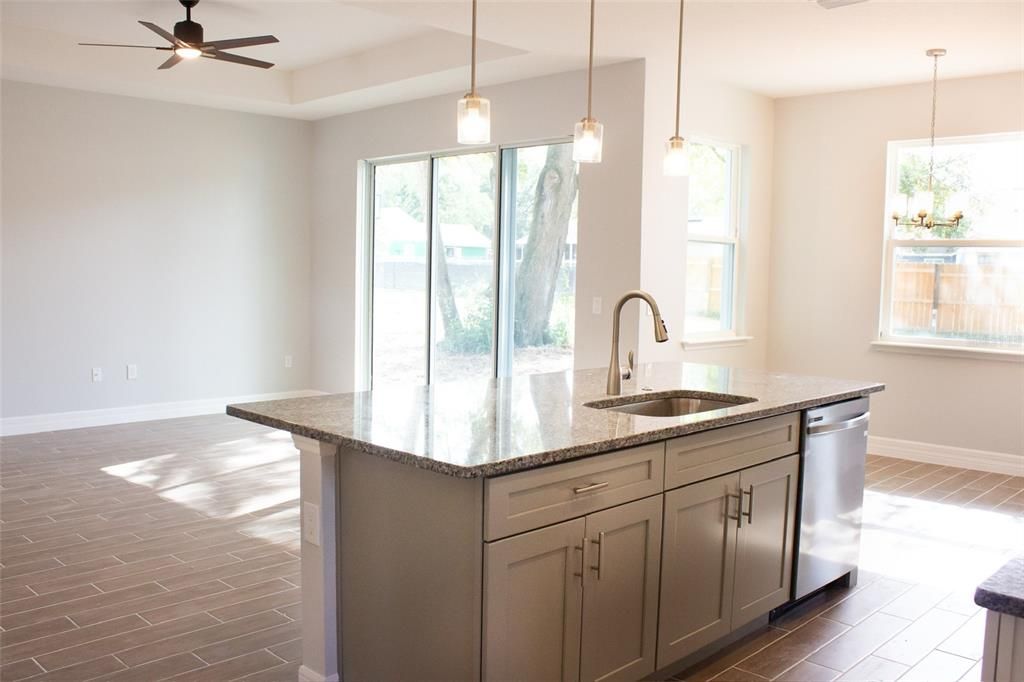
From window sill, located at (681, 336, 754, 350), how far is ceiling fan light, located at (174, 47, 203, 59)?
358 cm

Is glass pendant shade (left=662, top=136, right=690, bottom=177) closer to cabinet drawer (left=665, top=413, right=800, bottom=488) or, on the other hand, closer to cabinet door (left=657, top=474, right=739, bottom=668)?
cabinet drawer (left=665, top=413, right=800, bottom=488)

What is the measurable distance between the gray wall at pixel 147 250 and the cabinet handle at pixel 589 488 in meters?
5.73

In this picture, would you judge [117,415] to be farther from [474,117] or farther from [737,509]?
[737,509]

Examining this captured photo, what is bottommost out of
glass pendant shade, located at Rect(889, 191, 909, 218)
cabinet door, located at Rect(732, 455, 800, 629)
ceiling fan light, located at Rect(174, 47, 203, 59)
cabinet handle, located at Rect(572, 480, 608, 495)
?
cabinet door, located at Rect(732, 455, 800, 629)

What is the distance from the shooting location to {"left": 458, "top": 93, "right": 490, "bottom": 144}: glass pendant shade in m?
2.68

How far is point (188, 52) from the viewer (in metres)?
5.01

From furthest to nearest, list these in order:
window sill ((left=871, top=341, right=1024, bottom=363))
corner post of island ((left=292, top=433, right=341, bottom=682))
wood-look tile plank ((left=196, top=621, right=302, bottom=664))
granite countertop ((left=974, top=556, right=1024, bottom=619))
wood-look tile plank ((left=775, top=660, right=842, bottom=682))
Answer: window sill ((left=871, top=341, right=1024, bottom=363)), wood-look tile plank ((left=196, top=621, right=302, bottom=664)), wood-look tile plank ((left=775, top=660, right=842, bottom=682)), corner post of island ((left=292, top=433, right=341, bottom=682)), granite countertop ((left=974, top=556, right=1024, bottom=619))

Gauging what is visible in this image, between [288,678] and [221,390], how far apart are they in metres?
5.35

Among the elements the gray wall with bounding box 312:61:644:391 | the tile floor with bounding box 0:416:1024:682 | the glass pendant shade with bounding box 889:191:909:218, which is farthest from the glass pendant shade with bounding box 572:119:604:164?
the glass pendant shade with bounding box 889:191:909:218

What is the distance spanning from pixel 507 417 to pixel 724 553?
2.90ft

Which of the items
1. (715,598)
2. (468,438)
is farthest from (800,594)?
(468,438)

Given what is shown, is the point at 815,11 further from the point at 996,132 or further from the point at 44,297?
the point at 44,297

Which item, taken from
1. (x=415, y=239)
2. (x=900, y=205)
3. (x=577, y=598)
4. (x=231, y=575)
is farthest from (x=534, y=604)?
(x=415, y=239)

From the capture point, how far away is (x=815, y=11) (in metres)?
4.31
